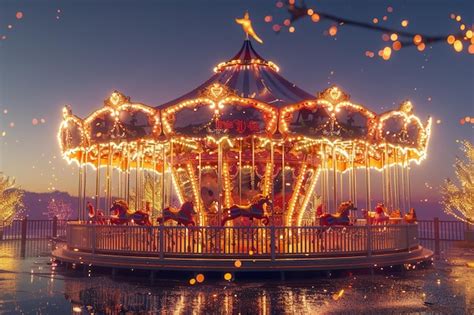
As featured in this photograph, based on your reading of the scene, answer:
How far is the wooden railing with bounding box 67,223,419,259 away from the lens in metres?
11.9

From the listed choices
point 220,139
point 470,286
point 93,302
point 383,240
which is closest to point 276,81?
point 220,139

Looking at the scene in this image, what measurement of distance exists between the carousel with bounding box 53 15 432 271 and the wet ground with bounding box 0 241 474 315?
763 mm

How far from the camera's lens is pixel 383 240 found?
43.0 ft

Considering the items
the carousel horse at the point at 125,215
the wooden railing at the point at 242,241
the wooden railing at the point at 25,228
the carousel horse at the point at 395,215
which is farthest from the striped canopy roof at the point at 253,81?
the wooden railing at the point at 25,228

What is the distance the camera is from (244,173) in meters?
16.0

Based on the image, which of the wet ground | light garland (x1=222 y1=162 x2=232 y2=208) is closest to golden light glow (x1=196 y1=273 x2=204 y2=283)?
the wet ground

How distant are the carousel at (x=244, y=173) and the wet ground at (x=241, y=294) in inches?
30.0

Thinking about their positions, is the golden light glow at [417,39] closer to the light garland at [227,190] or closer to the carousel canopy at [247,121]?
the carousel canopy at [247,121]

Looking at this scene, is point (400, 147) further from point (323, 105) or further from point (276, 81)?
point (276, 81)

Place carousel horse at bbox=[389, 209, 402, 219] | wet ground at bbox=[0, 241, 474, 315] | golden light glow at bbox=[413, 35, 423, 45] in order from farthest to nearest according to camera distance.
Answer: carousel horse at bbox=[389, 209, 402, 219] → wet ground at bbox=[0, 241, 474, 315] → golden light glow at bbox=[413, 35, 423, 45]

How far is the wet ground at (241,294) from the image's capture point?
25.9 ft

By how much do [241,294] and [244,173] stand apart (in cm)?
706

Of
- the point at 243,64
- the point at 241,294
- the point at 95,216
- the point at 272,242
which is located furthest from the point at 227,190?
the point at 241,294

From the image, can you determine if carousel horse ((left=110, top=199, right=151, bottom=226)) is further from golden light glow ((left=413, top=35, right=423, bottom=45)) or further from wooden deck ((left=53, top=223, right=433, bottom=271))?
golden light glow ((left=413, top=35, right=423, bottom=45))
